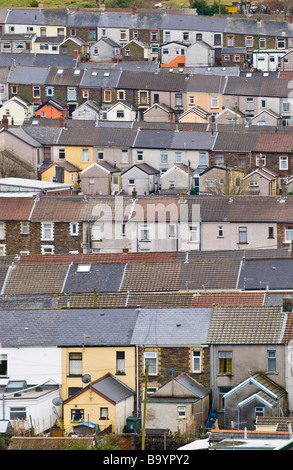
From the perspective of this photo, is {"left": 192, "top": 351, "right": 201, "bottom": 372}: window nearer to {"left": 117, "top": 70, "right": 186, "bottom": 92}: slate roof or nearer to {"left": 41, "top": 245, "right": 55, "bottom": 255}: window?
{"left": 41, "top": 245, "right": 55, "bottom": 255}: window

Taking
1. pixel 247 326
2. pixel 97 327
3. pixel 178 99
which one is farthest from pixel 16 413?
pixel 178 99

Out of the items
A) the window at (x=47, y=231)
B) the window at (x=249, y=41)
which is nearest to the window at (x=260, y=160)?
the window at (x=47, y=231)

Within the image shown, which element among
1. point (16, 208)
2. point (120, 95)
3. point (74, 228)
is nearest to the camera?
point (74, 228)

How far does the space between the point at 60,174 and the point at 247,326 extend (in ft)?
131

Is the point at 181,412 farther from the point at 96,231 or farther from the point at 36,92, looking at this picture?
the point at 36,92

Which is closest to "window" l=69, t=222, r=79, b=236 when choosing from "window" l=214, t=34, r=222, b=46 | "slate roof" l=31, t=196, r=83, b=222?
"slate roof" l=31, t=196, r=83, b=222

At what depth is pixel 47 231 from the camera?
192ft

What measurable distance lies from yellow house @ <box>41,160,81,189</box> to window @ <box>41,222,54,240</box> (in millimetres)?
16022

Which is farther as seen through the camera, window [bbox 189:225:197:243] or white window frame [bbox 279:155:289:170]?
white window frame [bbox 279:155:289:170]

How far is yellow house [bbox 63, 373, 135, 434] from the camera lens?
113ft

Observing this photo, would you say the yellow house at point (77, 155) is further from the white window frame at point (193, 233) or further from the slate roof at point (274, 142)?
the white window frame at point (193, 233)

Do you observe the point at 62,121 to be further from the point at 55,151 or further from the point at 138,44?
the point at 138,44

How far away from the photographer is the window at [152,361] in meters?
36.5
